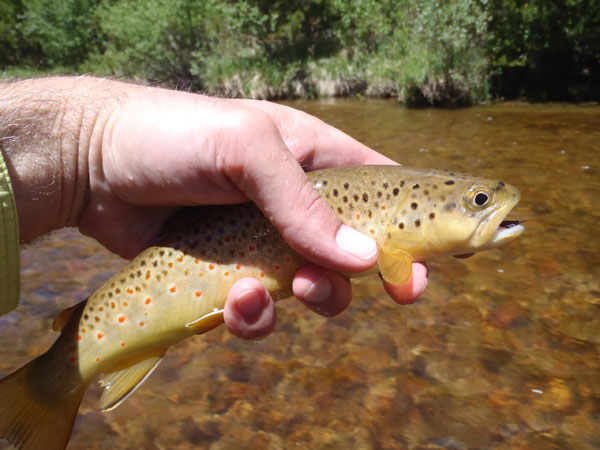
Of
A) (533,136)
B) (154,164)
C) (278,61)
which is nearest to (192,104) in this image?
(154,164)

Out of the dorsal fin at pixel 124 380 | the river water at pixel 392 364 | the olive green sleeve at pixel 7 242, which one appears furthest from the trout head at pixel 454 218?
the olive green sleeve at pixel 7 242

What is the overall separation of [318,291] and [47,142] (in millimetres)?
1635

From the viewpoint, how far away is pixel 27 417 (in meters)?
2.24

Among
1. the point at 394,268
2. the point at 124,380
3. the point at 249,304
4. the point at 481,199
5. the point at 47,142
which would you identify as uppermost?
the point at 47,142

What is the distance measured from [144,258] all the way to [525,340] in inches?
133

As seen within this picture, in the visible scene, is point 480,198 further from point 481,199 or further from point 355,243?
point 355,243

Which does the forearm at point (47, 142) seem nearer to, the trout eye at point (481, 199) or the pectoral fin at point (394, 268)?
the pectoral fin at point (394, 268)

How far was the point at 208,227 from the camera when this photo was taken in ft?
8.15

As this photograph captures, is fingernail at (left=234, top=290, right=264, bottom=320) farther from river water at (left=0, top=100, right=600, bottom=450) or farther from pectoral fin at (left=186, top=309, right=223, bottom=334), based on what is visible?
river water at (left=0, top=100, right=600, bottom=450)

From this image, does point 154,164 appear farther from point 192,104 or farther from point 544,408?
point 544,408

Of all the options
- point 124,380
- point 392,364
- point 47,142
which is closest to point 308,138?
point 47,142

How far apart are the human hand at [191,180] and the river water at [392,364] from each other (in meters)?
1.39

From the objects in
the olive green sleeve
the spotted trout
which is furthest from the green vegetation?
the spotted trout

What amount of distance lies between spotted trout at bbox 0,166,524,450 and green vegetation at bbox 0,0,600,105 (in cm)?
813
